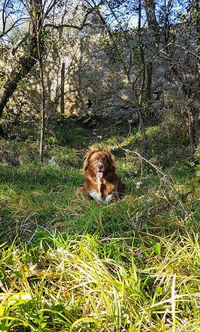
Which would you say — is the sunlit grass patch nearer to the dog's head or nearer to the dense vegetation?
the dense vegetation

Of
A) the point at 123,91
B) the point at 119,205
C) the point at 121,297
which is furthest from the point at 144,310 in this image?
the point at 123,91

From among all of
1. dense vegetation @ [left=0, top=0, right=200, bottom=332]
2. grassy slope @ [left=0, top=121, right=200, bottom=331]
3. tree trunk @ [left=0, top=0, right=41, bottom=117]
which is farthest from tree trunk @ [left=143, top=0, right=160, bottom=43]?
grassy slope @ [left=0, top=121, right=200, bottom=331]

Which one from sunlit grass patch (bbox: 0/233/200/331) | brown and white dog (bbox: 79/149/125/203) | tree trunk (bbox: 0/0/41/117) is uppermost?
tree trunk (bbox: 0/0/41/117)

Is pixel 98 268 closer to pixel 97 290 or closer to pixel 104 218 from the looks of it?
pixel 97 290

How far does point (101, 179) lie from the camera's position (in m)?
3.88

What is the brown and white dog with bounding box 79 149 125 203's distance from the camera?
12.5 feet

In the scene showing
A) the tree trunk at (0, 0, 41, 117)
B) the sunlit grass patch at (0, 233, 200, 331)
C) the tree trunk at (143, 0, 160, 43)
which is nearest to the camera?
the sunlit grass patch at (0, 233, 200, 331)

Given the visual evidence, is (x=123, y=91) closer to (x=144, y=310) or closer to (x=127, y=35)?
(x=127, y=35)

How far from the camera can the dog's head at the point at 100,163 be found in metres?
3.81

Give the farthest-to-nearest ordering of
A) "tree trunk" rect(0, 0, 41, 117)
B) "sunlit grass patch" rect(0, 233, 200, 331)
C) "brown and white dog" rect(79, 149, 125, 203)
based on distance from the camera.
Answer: "tree trunk" rect(0, 0, 41, 117), "brown and white dog" rect(79, 149, 125, 203), "sunlit grass patch" rect(0, 233, 200, 331)

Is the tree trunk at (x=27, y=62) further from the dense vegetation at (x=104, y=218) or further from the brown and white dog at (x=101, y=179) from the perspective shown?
the brown and white dog at (x=101, y=179)

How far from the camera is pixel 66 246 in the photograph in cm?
207

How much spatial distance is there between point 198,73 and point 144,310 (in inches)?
193

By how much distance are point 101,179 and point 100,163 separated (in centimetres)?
25
